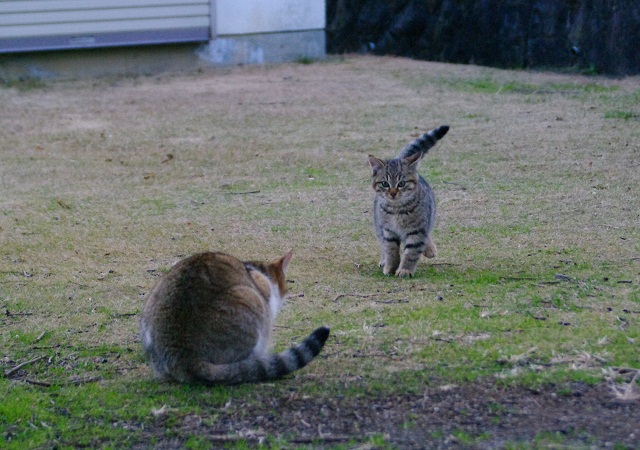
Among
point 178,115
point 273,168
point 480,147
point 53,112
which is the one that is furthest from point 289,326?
point 53,112

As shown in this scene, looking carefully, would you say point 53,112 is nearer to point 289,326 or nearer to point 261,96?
point 261,96

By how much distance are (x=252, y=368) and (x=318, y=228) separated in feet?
12.6

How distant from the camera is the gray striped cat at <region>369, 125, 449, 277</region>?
735 centimetres

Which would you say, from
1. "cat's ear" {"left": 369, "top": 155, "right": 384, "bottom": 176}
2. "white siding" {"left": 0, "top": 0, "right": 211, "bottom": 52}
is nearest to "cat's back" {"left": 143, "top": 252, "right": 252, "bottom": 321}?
"cat's ear" {"left": 369, "top": 155, "right": 384, "bottom": 176}

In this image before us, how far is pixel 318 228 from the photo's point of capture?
8.66 m

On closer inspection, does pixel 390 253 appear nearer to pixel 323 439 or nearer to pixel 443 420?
pixel 443 420

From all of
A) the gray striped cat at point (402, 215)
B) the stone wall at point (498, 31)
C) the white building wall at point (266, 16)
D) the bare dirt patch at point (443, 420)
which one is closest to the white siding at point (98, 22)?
the white building wall at point (266, 16)

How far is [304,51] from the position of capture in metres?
17.4

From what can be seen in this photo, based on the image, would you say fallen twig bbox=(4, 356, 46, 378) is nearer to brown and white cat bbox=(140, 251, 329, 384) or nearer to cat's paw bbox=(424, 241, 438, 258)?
brown and white cat bbox=(140, 251, 329, 384)

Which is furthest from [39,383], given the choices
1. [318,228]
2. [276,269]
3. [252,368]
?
[318,228]

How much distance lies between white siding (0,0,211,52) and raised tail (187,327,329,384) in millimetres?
12622

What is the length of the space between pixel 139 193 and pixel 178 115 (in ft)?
11.9

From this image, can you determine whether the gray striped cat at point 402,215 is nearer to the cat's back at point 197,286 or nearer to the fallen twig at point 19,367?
Result: the cat's back at point 197,286

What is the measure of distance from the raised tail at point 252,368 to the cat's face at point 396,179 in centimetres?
282
